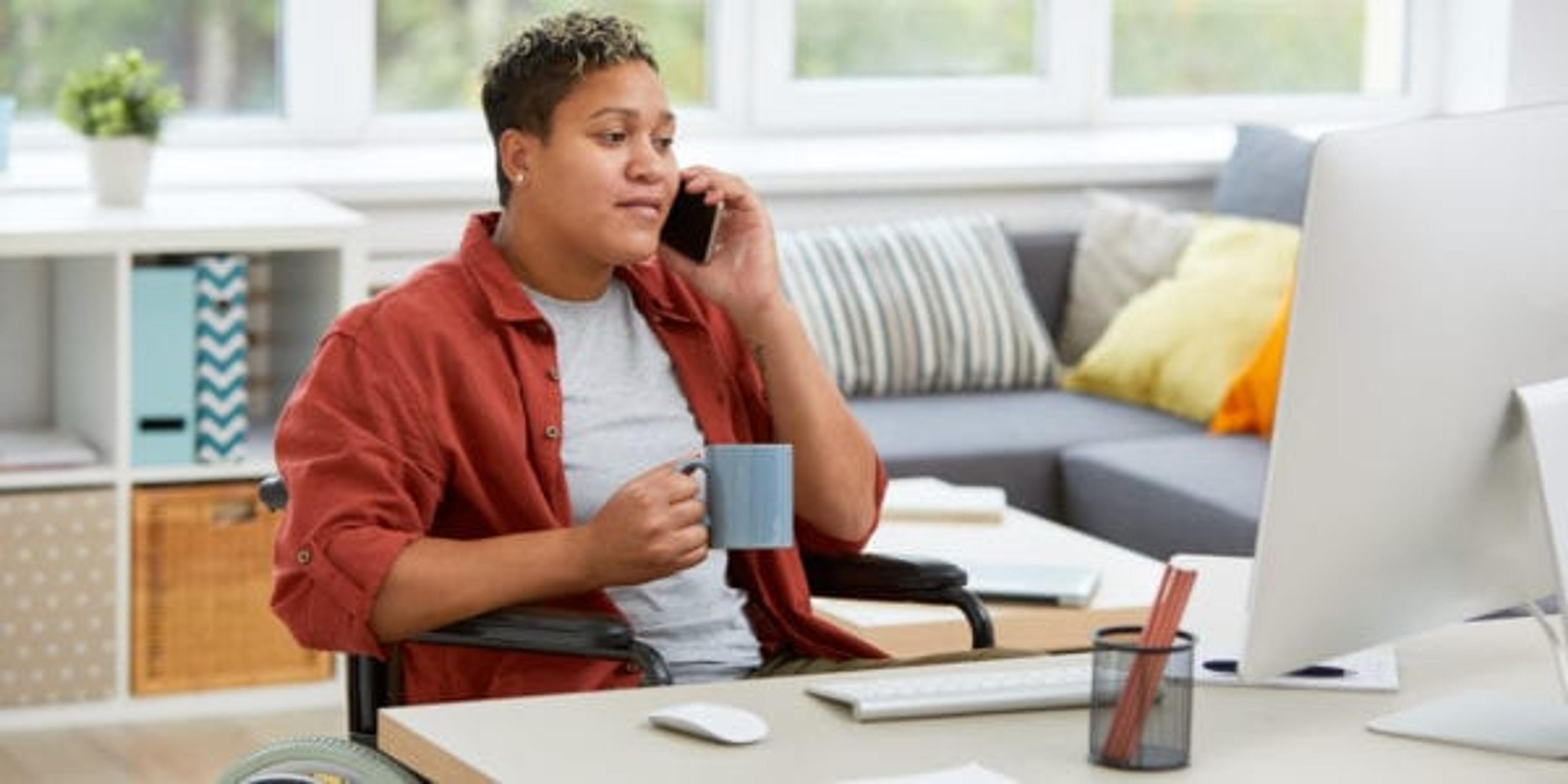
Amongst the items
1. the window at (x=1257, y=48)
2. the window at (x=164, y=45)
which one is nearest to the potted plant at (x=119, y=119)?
the window at (x=164, y=45)

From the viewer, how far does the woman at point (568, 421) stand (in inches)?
105

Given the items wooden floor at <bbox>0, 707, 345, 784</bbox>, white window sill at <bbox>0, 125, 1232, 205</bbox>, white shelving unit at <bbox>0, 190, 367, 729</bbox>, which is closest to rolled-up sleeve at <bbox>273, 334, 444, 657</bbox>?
wooden floor at <bbox>0, 707, 345, 784</bbox>

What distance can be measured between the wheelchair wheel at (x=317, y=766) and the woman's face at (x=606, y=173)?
1.97 feet

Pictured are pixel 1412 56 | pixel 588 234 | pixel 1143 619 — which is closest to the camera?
pixel 588 234

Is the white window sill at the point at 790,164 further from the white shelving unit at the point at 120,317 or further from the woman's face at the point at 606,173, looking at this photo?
the woman's face at the point at 606,173

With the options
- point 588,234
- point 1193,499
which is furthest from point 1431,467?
point 1193,499

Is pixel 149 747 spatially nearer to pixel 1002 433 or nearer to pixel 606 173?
pixel 1002 433

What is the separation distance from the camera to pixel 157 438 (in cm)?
470

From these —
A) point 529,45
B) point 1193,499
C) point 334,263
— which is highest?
point 529,45

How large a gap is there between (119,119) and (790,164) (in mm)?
1338

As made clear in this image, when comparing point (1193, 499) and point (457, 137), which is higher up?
point (457, 137)

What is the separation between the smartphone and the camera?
302 cm

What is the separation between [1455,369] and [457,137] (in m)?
3.70

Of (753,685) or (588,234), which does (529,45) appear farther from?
(753,685)
